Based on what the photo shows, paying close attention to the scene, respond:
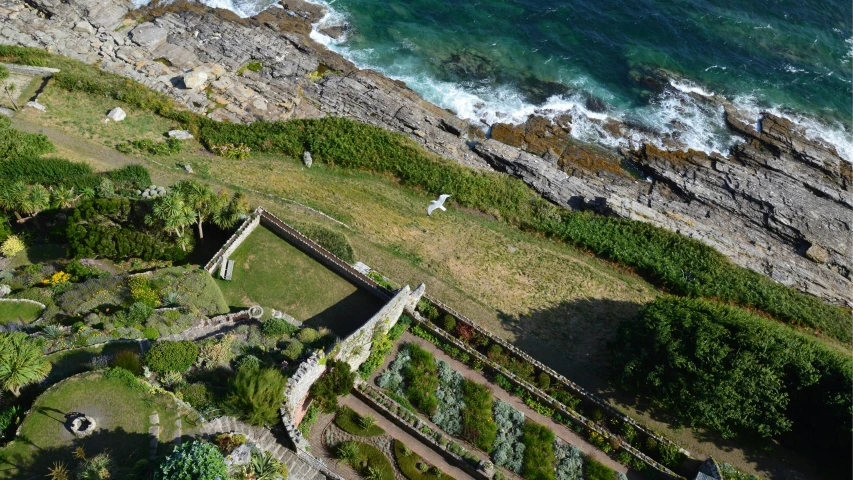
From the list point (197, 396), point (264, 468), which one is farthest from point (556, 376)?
point (197, 396)

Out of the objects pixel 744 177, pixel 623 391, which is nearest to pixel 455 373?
pixel 623 391

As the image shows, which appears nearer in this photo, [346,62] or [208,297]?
[208,297]

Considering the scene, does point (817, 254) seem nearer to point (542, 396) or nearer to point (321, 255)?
point (542, 396)

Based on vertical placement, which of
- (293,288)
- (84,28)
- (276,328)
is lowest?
(293,288)

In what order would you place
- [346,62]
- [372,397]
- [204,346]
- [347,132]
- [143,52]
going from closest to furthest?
1. [204,346]
2. [372,397]
3. [347,132]
4. [143,52]
5. [346,62]

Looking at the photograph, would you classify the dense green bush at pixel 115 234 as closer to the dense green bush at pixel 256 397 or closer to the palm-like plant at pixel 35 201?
the palm-like plant at pixel 35 201

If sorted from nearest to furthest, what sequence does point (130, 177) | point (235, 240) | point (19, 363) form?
point (19, 363), point (235, 240), point (130, 177)

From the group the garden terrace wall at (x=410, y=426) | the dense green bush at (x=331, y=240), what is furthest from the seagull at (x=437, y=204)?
the garden terrace wall at (x=410, y=426)

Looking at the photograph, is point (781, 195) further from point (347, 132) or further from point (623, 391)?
point (347, 132)
